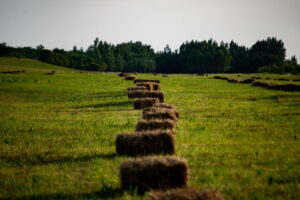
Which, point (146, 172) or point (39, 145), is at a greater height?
point (146, 172)

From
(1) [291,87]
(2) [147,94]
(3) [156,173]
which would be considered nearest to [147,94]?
(2) [147,94]

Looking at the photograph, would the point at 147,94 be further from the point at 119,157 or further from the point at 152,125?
the point at 119,157

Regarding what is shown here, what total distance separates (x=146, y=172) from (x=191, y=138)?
250 inches

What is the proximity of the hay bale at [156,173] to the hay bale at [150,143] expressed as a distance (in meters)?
2.64

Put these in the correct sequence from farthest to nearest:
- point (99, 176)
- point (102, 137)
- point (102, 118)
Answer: point (102, 118), point (102, 137), point (99, 176)

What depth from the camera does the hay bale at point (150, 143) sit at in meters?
9.93

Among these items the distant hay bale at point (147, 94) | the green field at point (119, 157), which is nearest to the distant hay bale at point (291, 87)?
the distant hay bale at point (147, 94)

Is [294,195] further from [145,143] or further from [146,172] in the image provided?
[145,143]

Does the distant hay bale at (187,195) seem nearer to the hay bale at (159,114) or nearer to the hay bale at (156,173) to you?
the hay bale at (156,173)

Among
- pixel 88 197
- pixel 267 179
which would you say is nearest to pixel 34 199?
pixel 88 197

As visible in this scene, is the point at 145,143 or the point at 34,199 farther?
the point at 145,143

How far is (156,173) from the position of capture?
7.03m

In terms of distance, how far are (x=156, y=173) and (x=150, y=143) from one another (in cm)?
290

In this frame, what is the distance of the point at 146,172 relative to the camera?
23.3 feet
